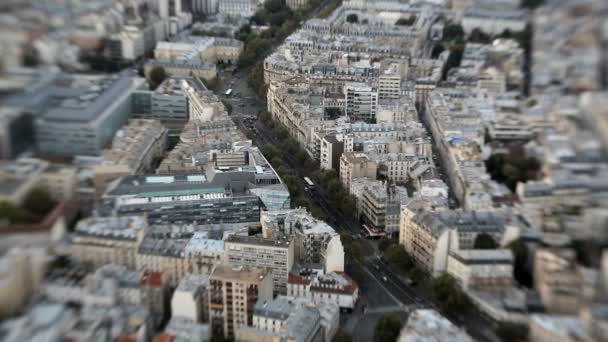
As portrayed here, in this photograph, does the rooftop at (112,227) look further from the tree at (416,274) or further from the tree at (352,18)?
the tree at (352,18)

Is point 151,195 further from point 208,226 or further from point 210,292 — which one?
point 210,292

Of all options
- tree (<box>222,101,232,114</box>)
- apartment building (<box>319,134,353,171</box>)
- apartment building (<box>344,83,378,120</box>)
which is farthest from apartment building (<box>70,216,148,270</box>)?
apartment building (<box>344,83,378,120</box>)

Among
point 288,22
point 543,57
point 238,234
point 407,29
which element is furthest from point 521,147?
point 288,22

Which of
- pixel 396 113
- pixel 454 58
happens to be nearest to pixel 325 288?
pixel 396 113

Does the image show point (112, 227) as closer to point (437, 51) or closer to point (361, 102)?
point (361, 102)

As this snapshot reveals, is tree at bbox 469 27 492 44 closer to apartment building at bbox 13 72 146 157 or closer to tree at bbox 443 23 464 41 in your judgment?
tree at bbox 443 23 464 41

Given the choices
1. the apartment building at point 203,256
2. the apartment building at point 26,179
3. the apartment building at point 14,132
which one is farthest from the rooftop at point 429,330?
the apartment building at point 14,132
